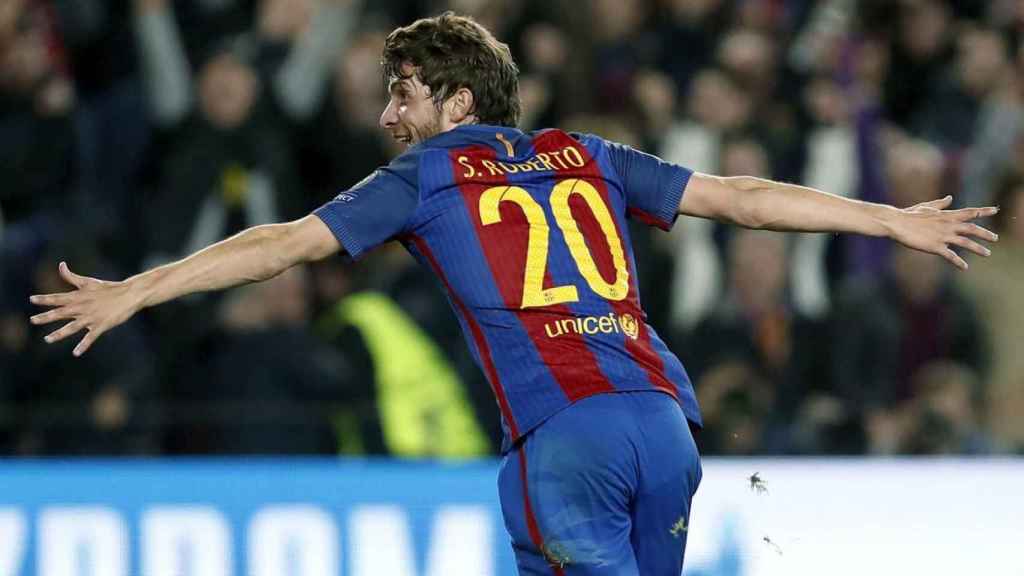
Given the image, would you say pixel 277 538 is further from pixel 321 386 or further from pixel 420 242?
pixel 420 242

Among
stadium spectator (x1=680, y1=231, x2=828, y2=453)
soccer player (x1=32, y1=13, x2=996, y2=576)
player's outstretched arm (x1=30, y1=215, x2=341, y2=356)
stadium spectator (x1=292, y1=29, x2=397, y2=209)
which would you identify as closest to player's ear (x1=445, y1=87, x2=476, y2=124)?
soccer player (x1=32, y1=13, x2=996, y2=576)

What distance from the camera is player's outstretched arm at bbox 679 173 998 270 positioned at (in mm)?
4746

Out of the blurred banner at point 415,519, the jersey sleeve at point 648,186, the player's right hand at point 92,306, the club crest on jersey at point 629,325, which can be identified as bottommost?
the blurred banner at point 415,519

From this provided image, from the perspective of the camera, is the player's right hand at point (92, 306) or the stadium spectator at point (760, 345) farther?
the stadium spectator at point (760, 345)

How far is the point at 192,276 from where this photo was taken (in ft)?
14.5

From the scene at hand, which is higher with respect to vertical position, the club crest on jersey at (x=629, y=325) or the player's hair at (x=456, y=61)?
the player's hair at (x=456, y=61)

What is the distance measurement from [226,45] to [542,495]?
19.4 feet

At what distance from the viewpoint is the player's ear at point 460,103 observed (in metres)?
4.76

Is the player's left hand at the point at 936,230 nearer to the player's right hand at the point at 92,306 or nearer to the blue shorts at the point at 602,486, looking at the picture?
the blue shorts at the point at 602,486

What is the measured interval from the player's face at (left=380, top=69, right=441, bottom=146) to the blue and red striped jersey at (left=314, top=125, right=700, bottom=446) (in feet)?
0.35

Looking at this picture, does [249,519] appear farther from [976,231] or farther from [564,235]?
[976,231]

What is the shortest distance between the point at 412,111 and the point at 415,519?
322 cm

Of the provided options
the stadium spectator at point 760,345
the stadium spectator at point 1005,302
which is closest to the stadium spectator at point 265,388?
the stadium spectator at point 760,345

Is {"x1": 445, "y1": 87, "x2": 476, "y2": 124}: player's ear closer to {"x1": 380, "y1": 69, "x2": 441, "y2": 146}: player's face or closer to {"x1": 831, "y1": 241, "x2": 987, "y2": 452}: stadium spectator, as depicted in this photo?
{"x1": 380, "y1": 69, "x2": 441, "y2": 146}: player's face
